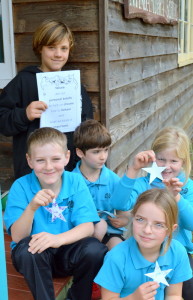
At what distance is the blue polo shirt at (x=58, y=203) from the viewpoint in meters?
2.17

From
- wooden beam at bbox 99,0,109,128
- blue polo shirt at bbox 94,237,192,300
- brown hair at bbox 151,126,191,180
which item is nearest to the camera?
blue polo shirt at bbox 94,237,192,300

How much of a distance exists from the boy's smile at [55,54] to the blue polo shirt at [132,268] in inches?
50.7

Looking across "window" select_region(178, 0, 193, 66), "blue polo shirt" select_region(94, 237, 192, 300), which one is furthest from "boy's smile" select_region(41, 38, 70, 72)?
"window" select_region(178, 0, 193, 66)

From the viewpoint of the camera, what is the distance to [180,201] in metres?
2.23

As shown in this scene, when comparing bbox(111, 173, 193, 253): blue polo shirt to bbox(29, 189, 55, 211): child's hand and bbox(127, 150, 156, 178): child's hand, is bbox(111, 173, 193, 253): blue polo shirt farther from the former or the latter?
bbox(29, 189, 55, 211): child's hand

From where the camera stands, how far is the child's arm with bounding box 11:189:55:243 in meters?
1.89

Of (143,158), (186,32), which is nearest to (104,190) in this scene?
(143,158)

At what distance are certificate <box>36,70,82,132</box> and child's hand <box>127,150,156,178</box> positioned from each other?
63 centimetres

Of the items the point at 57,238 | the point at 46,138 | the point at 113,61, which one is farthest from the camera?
the point at 113,61

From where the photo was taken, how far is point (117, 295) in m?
1.93

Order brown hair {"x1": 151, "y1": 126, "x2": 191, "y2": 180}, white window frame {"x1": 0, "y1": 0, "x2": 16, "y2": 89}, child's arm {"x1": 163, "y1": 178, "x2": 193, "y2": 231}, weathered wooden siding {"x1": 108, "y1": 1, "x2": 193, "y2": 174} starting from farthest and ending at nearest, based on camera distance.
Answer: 1. weathered wooden siding {"x1": 108, "y1": 1, "x2": 193, "y2": 174}
2. white window frame {"x1": 0, "y1": 0, "x2": 16, "y2": 89}
3. brown hair {"x1": 151, "y1": 126, "x2": 191, "y2": 180}
4. child's arm {"x1": 163, "y1": 178, "x2": 193, "y2": 231}

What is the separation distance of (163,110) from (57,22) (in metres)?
3.42

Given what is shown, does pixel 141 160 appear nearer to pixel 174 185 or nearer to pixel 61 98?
pixel 174 185

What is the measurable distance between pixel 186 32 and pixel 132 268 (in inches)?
263
